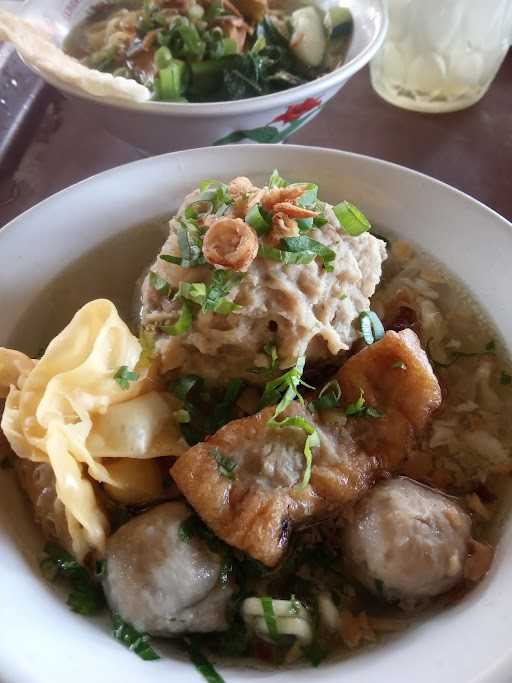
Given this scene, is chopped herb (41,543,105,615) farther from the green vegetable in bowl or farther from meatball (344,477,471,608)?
the green vegetable in bowl

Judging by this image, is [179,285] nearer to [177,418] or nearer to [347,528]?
[177,418]

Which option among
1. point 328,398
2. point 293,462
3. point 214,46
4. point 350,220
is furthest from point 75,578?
point 214,46

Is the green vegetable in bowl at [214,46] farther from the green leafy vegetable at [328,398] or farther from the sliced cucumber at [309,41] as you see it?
the green leafy vegetable at [328,398]

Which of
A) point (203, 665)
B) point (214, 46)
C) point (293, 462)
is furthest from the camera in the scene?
point (214, 46)

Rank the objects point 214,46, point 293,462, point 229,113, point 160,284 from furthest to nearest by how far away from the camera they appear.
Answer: point 214,46 < point 229,113 < point 160,284 < point 293,462

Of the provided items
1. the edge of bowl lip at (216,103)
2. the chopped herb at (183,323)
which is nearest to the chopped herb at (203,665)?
the chopped herb at (183,323)

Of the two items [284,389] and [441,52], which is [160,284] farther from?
[441,52]

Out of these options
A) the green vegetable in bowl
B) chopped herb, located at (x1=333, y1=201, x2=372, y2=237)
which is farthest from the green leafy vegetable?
the green vegetable in bowl
